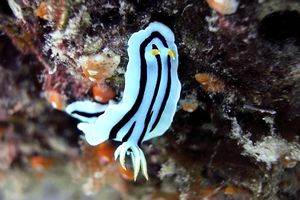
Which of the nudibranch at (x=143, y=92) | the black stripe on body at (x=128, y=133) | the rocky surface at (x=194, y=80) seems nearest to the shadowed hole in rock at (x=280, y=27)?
the rocky surface at (x=194, y=80)

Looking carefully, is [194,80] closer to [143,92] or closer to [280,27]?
[143,92]

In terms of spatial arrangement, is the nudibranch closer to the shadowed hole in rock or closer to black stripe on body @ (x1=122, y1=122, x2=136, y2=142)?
black stripe on body @ (x1=122, y1=122, x2=136, y2=142)

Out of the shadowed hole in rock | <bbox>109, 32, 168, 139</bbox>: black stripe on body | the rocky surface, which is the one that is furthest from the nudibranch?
the shadowed hole in rock

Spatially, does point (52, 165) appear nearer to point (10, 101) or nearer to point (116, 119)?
point (10, 101)

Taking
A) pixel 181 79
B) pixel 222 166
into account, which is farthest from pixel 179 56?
pixel 222 166

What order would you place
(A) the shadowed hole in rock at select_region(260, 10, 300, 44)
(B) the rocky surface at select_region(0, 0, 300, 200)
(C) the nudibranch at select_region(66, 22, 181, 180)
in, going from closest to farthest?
1. (A) the shadowed hole in rock at select_region(260, 10, 300, 44)
2. (B) the rocky surface at select_region(0, 0, 300, 200)
3. (C) the nudibranch at select_region(66, 22, 181, 180)

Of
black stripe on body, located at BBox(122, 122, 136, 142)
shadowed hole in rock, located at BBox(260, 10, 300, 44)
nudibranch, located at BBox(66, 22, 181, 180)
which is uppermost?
shadowed hole in rock, located at BBox(260, 10, 300, 44)

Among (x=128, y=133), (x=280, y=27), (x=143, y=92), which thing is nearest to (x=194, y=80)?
(x=143, y=92)

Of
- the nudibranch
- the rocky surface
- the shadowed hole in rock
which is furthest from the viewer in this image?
the nudibranch
